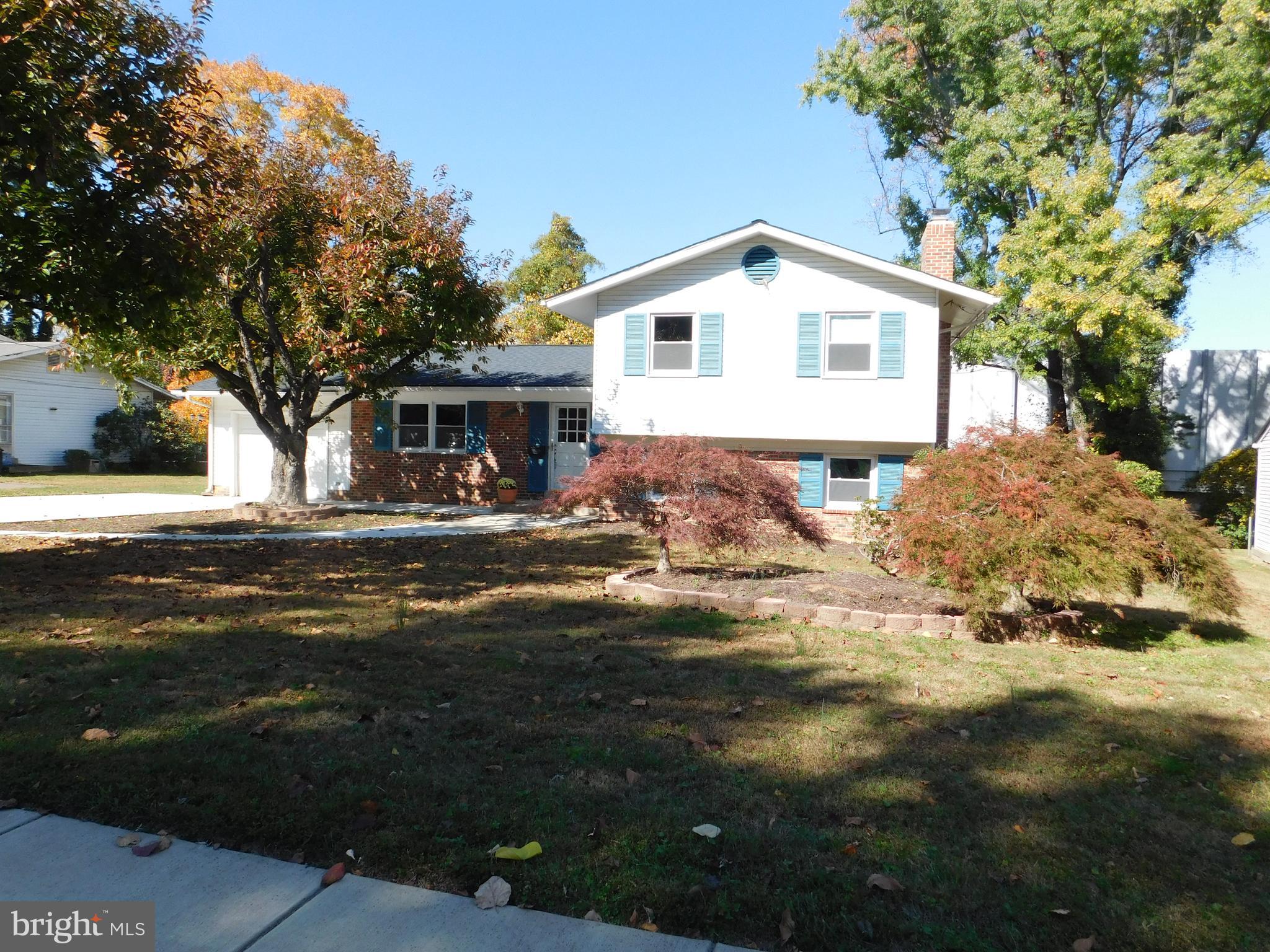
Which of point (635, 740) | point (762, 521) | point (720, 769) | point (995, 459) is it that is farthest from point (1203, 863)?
point (762, 521)

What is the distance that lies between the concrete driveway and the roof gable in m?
9.03

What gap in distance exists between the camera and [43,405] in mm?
29812

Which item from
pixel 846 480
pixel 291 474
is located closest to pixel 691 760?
pixel 846 480

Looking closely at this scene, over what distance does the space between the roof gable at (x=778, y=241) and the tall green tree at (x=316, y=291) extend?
2.10 m

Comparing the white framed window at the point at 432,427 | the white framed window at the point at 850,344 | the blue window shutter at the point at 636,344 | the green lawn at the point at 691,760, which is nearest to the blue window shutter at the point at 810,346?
the white framed window at the point at 850,344

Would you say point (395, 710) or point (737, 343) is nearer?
point (395, 710)

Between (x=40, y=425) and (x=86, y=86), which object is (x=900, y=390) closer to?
(x=86, y=86)

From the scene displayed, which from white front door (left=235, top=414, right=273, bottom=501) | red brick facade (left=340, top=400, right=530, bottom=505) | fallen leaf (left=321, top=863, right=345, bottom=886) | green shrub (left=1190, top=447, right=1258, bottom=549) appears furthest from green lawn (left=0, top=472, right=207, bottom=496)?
green shrub (left=1190, top=447, right=1258, bottom=549)

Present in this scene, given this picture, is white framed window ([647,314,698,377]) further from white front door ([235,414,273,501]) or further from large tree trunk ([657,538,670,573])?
white front door ([235,414,273,501])

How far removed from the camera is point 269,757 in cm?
422

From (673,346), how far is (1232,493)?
1343 centimetres

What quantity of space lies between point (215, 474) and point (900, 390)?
17.6 metres

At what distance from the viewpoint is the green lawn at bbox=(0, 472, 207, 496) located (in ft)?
70.5

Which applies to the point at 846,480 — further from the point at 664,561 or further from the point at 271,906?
the point at 271,906
